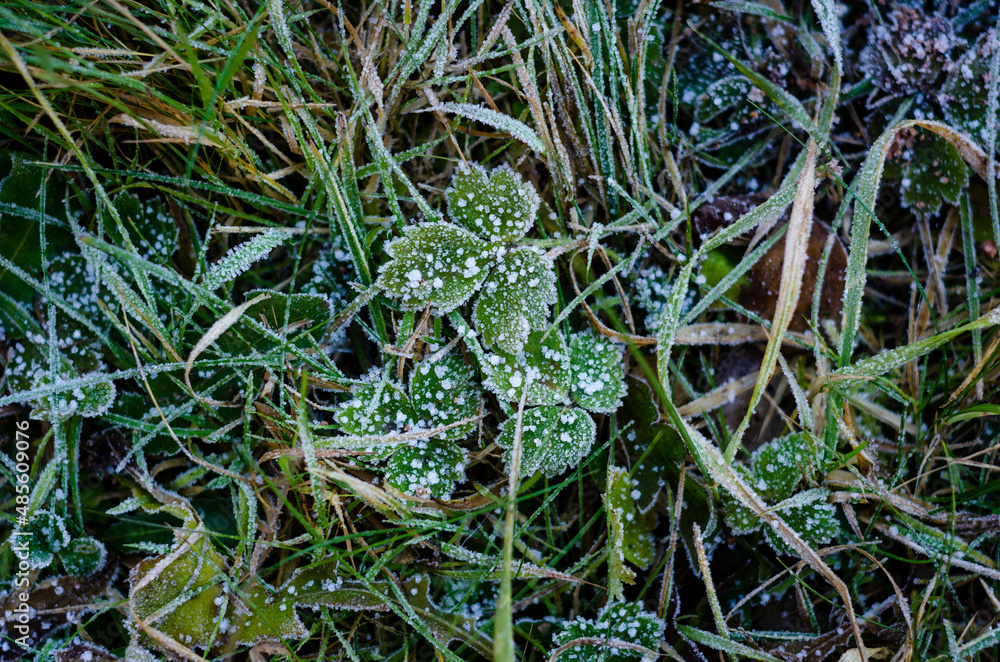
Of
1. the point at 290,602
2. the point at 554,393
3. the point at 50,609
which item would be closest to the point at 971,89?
the point at 554,393

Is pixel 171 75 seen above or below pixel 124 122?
above

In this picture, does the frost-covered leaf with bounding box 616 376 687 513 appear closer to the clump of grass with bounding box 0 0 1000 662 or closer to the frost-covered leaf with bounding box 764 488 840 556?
the clump of grass with bounding box 0 0 1000 662

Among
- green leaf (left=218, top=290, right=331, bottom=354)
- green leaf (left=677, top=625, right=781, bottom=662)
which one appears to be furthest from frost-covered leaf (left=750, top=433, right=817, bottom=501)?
green leaf (left=218, top=290, right=331, bottom=354)

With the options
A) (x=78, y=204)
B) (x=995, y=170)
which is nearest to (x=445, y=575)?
(x=78, y=204)

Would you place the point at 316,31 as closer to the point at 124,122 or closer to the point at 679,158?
the point at 124,122

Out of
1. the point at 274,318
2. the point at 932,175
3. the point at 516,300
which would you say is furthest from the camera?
the point at 932,175

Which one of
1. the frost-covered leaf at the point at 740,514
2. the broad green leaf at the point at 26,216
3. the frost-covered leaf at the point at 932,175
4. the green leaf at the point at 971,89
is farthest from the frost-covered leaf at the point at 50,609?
the green leaf at the point at 971,89

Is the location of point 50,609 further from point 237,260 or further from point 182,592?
point 237,260
